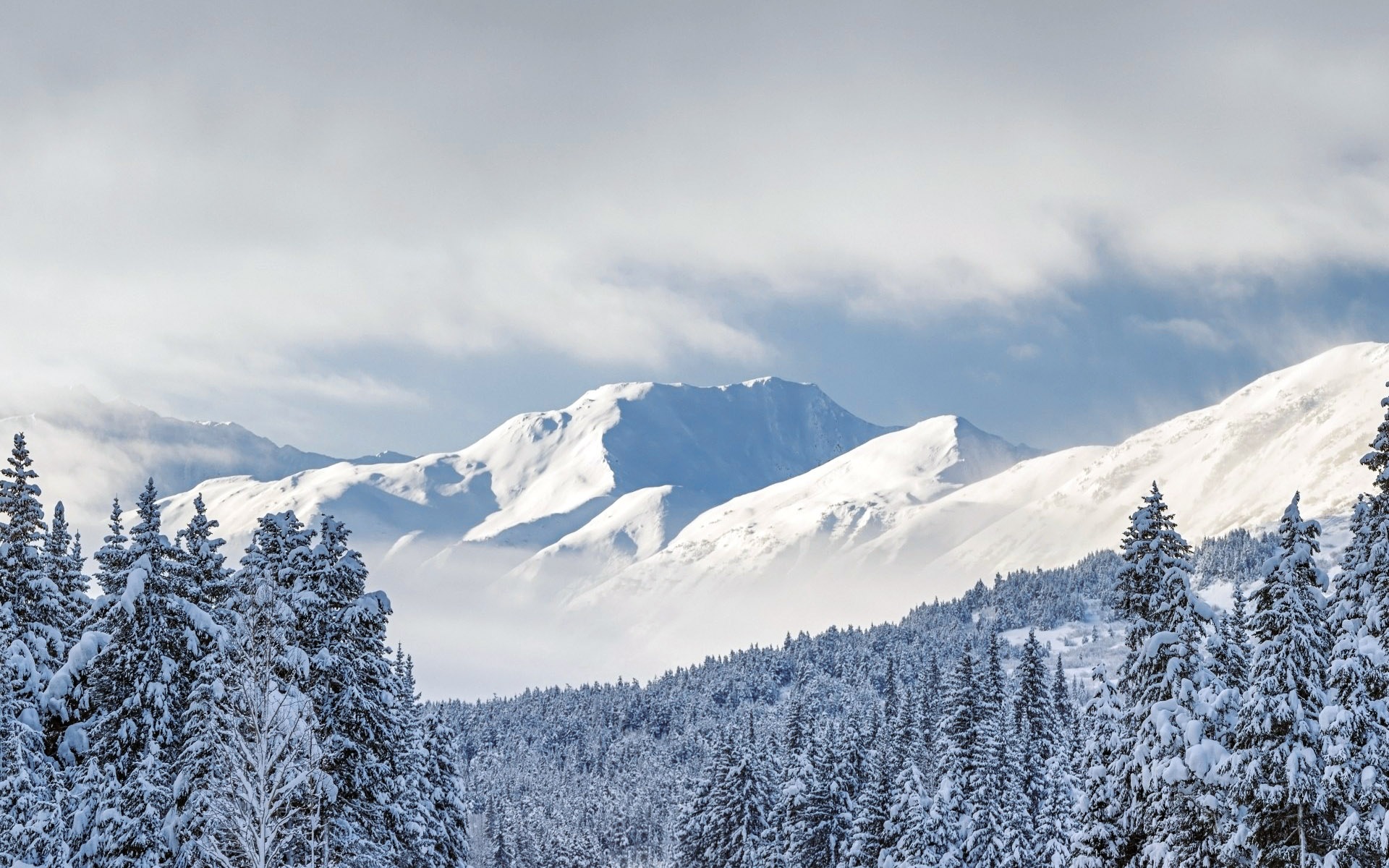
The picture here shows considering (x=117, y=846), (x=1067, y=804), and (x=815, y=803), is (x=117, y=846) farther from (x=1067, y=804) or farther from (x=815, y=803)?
(x=815, y=803)

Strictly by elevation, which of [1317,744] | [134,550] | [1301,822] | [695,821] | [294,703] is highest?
[134,550]

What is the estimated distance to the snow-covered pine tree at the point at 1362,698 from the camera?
950 inches

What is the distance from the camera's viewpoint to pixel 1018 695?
6188cm

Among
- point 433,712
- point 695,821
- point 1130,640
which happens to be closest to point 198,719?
point 1130,640

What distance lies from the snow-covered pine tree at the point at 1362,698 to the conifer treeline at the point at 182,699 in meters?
21.6

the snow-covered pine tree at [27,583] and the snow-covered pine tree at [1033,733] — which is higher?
the snow-covered pine tree at [27,583]

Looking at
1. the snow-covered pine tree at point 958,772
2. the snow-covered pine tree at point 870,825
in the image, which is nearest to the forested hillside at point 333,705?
the snow-covered pine tree at point 958,772

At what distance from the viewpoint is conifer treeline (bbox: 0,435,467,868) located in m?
25.5

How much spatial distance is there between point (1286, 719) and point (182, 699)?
1020 inches

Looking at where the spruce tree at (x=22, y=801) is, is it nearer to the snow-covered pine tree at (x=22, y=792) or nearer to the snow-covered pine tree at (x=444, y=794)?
the snow-covered pine tree at (x=22, y=792)

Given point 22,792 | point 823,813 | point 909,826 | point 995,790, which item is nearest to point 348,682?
point 22,792

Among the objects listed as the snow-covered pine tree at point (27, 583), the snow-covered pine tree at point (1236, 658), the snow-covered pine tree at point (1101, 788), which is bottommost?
the snow-covered pine tree at point (1101, 788)

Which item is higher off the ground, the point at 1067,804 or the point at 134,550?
the point at 134,550

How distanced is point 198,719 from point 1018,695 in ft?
147
